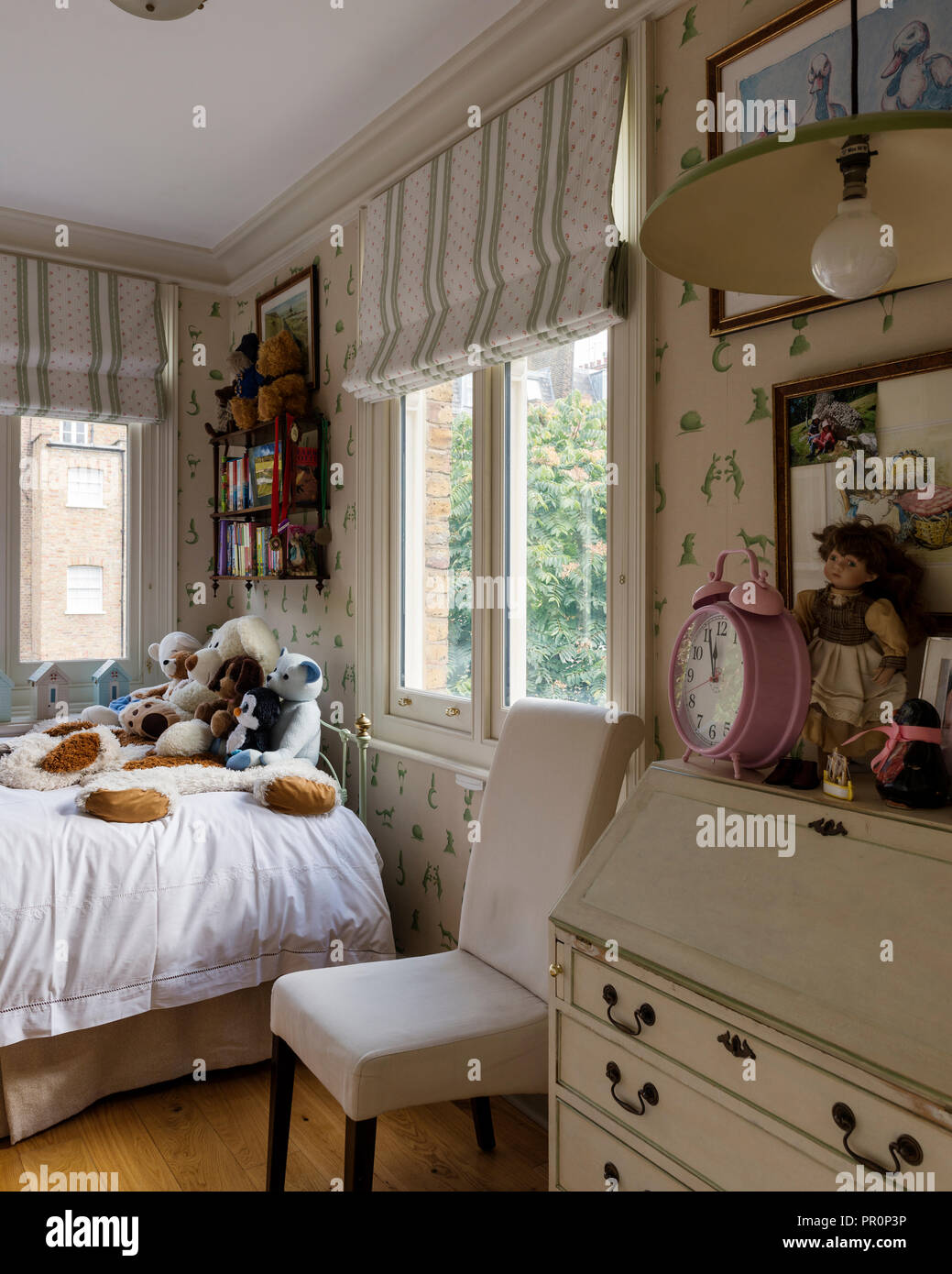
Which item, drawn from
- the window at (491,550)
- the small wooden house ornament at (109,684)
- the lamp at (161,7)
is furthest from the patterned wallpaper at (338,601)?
the lamp at (161,7)

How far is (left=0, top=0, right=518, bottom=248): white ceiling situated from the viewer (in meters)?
2.30

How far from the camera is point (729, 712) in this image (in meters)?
1.53

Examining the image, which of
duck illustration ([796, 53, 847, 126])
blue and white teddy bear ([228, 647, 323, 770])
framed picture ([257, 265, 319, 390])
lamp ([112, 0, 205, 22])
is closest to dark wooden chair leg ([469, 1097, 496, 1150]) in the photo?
blue and white teddy bear ([228, 647, 323, 770])

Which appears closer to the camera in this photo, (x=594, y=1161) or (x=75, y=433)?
(x=594, y=1161)

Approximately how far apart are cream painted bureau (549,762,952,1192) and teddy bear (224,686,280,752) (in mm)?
1612

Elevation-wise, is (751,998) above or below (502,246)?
below

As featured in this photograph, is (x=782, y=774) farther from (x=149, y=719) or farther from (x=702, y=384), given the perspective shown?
(x=149, y=719)

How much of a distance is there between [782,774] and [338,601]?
213 centimetres

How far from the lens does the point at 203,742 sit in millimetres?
3043

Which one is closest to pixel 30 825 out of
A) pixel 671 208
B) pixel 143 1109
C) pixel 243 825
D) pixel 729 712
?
pixel 243 825

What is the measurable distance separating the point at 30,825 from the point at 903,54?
2.38 meters

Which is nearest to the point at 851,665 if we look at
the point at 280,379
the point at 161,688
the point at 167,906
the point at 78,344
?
the point at 167,906
